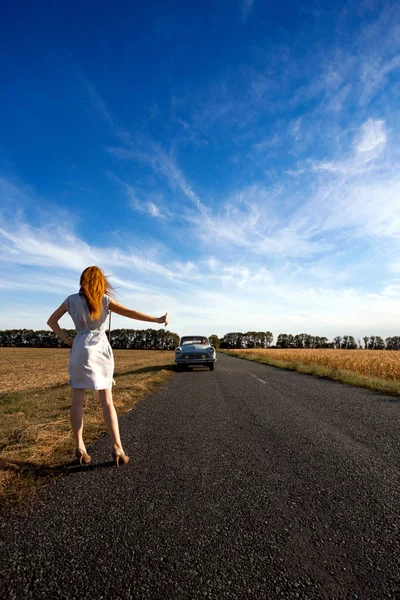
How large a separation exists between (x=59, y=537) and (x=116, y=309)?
77.7 inches

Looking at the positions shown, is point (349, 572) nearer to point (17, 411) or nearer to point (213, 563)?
point (213, 563)

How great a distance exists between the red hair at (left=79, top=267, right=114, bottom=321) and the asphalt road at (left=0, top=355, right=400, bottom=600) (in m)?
1.61

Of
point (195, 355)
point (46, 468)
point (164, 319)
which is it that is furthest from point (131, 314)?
point (195, 355)

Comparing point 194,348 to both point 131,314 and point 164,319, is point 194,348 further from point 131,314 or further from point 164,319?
point 131,314

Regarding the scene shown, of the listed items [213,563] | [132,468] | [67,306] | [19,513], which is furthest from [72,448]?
[213,563]

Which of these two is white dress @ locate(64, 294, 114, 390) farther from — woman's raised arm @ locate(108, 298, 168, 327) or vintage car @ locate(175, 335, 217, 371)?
vintage car @ locate(175, 335, 217, 371)

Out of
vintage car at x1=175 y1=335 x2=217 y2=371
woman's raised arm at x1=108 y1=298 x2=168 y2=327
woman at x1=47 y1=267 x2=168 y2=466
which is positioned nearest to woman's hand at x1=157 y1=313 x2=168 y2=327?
woman's raised arm at x1=108 y1=298 x2=168 y2=327

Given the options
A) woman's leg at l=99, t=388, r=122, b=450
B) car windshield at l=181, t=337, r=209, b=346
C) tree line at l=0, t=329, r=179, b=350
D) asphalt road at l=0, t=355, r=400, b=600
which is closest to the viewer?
asphalt road at l=0, t=355, r=400, b=600

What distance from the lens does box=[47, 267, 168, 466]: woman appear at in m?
3.02

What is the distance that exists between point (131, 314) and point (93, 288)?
20.5 inches

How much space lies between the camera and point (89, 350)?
304cm

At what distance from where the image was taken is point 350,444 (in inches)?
160

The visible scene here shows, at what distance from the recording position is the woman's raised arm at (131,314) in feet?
10.9

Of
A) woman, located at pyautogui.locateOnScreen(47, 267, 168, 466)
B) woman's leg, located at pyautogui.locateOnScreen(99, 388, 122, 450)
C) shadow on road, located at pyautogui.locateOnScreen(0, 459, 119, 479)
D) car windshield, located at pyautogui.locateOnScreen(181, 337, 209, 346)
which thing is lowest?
shadow on road, located at pyautogui.locateOnScreen(0, 459, 119, 479)
